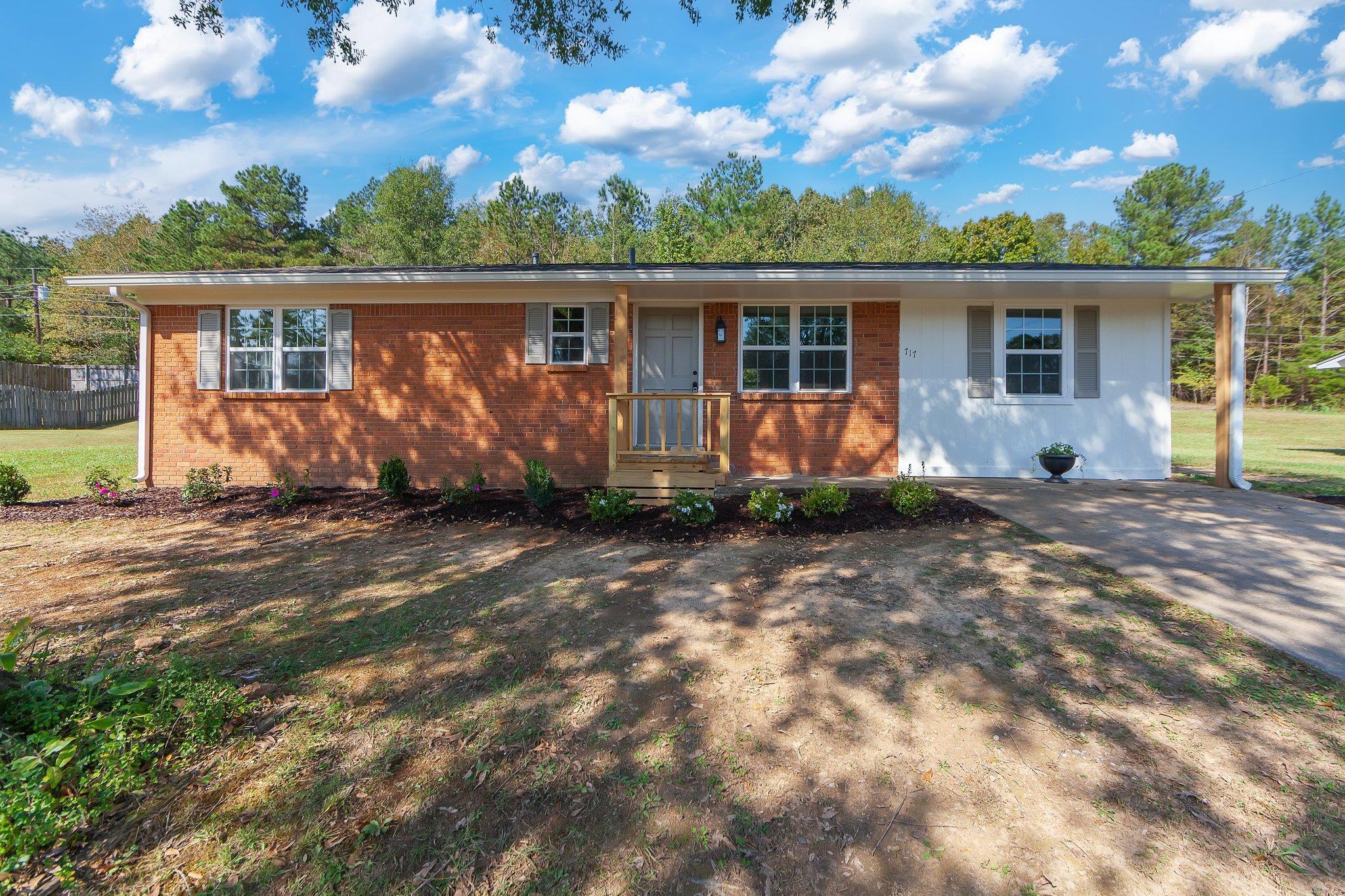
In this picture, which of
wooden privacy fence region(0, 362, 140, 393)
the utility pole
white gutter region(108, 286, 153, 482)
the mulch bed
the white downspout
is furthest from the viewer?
the utility pole

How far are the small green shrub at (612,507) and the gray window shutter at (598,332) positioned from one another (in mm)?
2922

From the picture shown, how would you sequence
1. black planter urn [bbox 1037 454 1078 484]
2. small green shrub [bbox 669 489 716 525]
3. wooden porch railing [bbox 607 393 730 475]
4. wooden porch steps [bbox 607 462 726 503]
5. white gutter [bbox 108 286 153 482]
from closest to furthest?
small green shrub [bbox 669 489 716 525] < wooden porch steps [bbox 607 462 726 503] < wooden porch railing [bbox 607 393 730 475] < black planter urn [bbox 1037 454 1078 484] < white gutter [bbox 108 286 153 482]

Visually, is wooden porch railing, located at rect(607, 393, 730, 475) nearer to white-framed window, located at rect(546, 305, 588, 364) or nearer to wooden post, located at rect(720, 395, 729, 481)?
wooden post, located at rect(720, 395, 729, 481)

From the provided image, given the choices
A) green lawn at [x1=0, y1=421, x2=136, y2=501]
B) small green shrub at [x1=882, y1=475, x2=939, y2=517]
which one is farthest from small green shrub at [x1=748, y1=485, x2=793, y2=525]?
green lawn at [x1=0, y1=421, x2=136, y2=501]

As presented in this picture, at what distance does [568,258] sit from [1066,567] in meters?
28.7

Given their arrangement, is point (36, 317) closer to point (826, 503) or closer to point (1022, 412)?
point (826, 503)

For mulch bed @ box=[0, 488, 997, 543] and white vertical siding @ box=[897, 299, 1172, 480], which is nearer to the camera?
mulch bed @ box=[0, 488, 997, 543]

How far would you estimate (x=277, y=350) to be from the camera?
8.88m

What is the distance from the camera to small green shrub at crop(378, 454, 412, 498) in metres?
7.41

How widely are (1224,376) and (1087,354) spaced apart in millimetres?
1553

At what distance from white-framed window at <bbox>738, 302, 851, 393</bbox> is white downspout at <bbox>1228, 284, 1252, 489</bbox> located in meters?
4.85

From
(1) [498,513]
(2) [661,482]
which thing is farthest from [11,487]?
(2) [661,482]

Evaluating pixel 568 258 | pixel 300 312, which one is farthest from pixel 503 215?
pixel 300 312

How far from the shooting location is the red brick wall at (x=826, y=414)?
29.0ft
